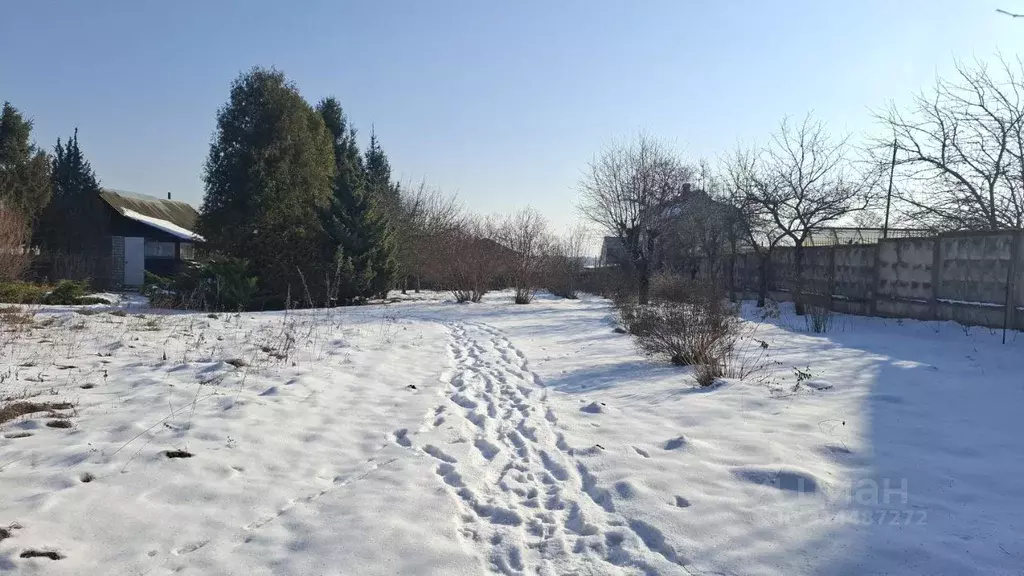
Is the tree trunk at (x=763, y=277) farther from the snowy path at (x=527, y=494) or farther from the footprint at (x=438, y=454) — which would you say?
Result: the footprint at (x=438, y=454)

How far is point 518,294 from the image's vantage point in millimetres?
18359

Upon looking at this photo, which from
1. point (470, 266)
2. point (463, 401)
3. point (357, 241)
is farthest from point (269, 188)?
A: point (463, 401)

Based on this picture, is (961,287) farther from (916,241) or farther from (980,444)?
(980,444)

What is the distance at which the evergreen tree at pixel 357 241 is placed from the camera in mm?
17547

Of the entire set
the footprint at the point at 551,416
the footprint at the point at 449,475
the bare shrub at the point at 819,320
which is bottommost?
the footprint at the point at 449,475

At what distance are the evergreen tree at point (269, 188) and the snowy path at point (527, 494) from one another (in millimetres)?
12782

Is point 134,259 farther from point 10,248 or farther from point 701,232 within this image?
point 701,232

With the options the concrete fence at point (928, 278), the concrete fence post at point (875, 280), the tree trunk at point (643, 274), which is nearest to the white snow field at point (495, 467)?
the concrete fence at point (928, 278)

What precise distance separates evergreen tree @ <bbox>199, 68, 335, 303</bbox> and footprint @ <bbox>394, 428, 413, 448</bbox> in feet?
43.5

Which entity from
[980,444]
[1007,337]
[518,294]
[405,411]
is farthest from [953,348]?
[518,294]

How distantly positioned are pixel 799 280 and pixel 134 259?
2982 centimetres

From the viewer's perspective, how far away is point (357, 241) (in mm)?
17859

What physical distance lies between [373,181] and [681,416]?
30342 millimetres

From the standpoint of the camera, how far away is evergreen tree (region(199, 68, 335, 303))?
1748cm
